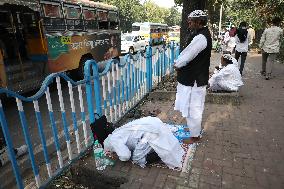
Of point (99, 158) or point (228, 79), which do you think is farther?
point (228, 79)

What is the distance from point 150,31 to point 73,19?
19.7 metres

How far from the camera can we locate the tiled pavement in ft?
10.9

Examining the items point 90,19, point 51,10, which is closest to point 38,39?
point 51,10

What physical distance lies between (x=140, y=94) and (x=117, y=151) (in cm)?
317

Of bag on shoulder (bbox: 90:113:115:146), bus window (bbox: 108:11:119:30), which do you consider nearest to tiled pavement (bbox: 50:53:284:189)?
bag on shoulder (bbox: 90:113:115:146)

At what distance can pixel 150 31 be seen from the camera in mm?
28094

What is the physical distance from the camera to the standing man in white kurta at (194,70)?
380 cm

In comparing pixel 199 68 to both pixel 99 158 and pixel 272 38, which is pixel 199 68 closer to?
pixel 99 158

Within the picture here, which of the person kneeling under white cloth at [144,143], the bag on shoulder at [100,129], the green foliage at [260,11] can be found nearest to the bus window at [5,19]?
the bag on shoulder at [100,129]

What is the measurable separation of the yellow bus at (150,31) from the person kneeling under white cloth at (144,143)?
2355 cm

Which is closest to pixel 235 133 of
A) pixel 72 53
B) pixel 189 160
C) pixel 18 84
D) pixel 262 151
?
pixel 262 151

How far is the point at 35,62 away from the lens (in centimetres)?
797

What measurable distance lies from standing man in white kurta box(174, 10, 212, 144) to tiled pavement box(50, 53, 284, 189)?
58 centimetres

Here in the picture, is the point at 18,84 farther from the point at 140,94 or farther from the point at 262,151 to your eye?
the point at 262,151
